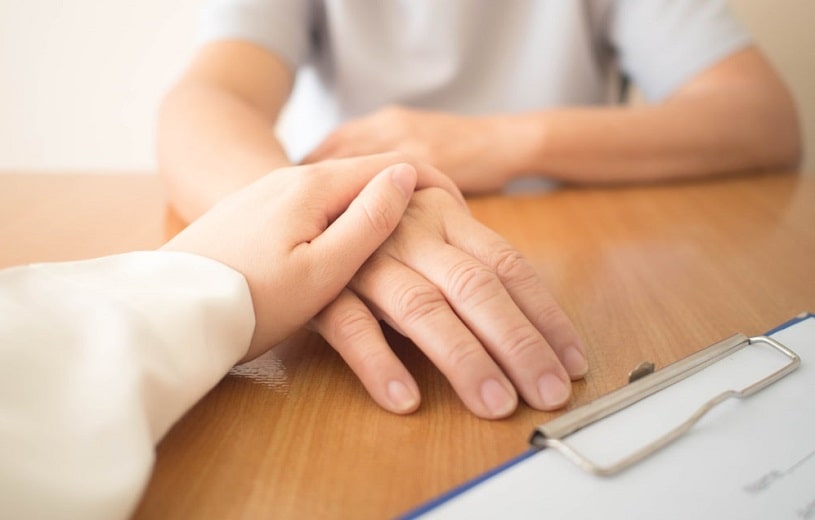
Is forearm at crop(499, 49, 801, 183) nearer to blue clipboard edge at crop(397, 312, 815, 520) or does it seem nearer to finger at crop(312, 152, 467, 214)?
finger at crop(312, 152, 467, 214)

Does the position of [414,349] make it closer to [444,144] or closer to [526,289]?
[526,289]

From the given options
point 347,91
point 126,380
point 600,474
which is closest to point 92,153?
point 347,91

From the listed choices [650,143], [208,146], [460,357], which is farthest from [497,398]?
[650,143]

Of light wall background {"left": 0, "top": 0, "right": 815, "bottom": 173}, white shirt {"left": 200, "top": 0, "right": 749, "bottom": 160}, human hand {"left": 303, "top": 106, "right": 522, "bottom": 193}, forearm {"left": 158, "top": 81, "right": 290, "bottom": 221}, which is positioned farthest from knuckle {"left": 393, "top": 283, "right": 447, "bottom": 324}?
light wall background {"left": 0, "top": 0, "right": 815, "bottom": 173}

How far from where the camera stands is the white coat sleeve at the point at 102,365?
22 centimetres

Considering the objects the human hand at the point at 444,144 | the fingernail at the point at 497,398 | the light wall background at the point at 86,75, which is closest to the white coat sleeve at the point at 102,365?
the fingernail at the point at 497,398

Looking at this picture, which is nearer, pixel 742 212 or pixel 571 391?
pixel 571 391

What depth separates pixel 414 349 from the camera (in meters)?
0.36

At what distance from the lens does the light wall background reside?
1.57 m

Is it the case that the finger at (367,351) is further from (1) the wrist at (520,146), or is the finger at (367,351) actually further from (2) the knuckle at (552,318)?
(1) the wrist at (520,146)

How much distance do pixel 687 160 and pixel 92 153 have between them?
5.19 feet

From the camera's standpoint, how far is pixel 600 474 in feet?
0.76

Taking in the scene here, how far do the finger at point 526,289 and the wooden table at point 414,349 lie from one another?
0.02m

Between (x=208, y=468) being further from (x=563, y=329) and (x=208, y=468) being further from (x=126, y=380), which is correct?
(x=563, y=329)
